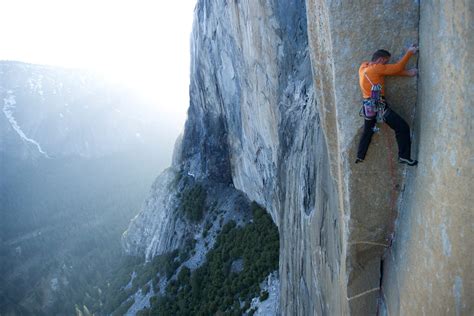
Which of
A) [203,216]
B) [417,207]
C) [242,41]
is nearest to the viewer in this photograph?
[417,207]

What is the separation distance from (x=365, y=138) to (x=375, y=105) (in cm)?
68

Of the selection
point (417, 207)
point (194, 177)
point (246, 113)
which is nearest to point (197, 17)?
point (246, 113)

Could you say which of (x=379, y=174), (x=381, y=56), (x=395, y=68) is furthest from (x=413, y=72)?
(x=379, y=174)

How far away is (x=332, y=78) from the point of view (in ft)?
23.1

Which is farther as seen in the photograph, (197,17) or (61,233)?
(61,233)

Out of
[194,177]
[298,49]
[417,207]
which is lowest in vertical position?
[194,177]

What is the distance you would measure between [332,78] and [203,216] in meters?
38.9

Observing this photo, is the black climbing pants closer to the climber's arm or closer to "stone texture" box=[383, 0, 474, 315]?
"stone texture" box=[383, 0, 474, 315]

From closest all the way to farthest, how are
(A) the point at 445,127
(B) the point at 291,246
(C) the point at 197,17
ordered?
(A) the point at 445,127, (B) the point at 291,246, (C) the point at 197,17

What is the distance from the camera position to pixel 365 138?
651 centimetres

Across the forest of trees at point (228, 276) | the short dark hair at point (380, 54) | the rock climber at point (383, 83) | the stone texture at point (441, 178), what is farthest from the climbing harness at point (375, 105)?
the forest of trees at point (228, 276)

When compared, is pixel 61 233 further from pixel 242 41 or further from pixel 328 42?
pixel 328 42

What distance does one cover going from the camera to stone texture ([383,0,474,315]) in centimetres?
457

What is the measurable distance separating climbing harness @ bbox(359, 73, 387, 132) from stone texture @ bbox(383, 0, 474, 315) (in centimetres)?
65
